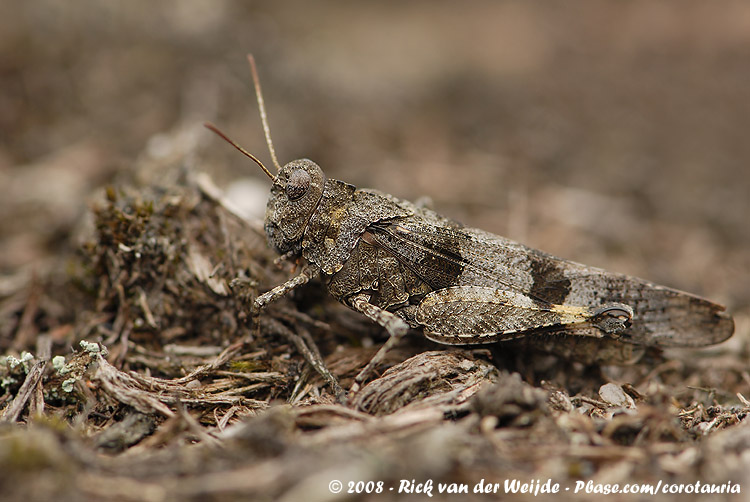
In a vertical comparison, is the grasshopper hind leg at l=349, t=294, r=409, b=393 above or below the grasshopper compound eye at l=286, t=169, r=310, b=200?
below

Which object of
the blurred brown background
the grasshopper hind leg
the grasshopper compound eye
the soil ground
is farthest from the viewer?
the blurred brown background

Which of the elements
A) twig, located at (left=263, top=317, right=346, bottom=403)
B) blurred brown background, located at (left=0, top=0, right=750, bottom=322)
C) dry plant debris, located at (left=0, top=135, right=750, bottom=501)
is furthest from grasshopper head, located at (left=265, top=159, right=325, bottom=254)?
blurred brown background, located at (left=0, top=0, right=750, bottom=322)

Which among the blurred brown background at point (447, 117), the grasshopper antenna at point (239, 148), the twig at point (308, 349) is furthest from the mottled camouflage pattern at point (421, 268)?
the blurred brown background at point (447, 117)

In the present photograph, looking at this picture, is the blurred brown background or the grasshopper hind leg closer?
the grasshopper hind leg

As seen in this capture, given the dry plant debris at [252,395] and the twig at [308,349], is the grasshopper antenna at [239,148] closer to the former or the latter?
the dry plant debris at [252,395]

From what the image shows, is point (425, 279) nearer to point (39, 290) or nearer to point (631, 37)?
point (39, 290)

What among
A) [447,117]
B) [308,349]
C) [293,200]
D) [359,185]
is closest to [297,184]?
[293,200]

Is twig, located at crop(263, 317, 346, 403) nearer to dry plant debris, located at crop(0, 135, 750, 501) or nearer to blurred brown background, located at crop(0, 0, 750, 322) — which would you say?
dry plant debris, located at crop(0, 135, 750, 501)
